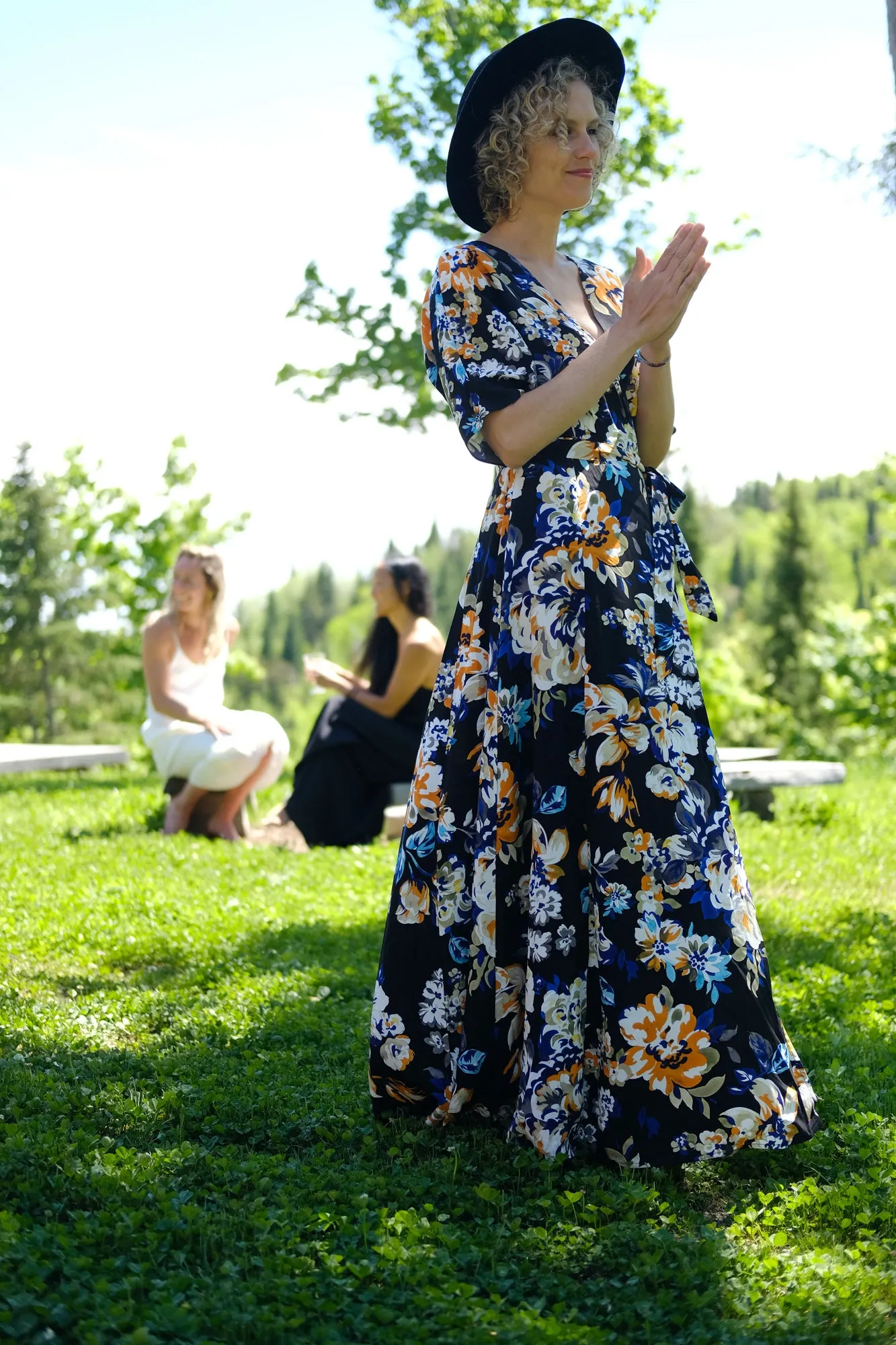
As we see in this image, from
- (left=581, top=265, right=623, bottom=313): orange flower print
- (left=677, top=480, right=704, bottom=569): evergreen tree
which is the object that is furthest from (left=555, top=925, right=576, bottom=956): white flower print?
(left=677, top=480, right=704, bottom=569): evergreen tree

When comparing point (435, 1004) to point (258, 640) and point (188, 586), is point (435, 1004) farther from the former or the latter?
point (258, 640)

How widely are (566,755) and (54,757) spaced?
8.40 meters

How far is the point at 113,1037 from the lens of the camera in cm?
380

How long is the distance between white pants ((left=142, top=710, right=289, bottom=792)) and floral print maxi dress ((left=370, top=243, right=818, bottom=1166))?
4.75m

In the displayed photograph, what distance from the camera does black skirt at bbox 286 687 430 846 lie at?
787cm

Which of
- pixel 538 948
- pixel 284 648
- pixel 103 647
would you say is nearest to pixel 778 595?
pixel 103 647

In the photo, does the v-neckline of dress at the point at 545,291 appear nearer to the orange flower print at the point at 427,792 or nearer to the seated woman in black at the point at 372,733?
the orange flower print at the point at 427,792

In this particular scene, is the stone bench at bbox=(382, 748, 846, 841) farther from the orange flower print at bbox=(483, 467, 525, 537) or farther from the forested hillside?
the orange flower print at bbox=(483, 467, 525, 537)

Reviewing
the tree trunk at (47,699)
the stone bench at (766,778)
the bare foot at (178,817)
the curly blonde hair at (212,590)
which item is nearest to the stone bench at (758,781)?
the stone bench at (766,778)

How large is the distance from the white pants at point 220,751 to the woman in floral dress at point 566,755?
187 inches

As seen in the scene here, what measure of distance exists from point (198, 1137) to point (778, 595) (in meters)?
53.0

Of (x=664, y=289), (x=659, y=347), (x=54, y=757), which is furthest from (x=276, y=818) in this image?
(x=664, y=289)

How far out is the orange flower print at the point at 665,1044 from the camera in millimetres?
2738

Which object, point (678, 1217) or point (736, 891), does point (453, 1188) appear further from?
point (736, 891)
